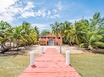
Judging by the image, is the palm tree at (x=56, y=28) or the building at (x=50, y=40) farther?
the palm tree at (x=56, y=28)

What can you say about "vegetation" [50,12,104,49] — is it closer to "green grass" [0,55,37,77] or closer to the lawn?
the lawn

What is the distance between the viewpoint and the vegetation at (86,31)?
17569mm

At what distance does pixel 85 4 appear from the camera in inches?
632

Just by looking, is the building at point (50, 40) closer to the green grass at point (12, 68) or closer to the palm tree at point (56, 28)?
the palm tree at point (56, 28)

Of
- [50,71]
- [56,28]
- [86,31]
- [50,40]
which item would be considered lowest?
[50,71]

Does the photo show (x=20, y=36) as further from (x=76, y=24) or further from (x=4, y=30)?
(x=76, y=24)

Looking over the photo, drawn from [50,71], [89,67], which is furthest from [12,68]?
[89,67]

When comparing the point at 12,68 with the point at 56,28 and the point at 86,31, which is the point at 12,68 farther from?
the point at 56,28

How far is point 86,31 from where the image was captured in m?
20.3

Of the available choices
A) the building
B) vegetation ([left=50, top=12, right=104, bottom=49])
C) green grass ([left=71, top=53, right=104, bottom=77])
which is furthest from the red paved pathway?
the building

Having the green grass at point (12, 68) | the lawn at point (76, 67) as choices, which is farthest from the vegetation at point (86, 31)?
the green grass at point (12, 68)

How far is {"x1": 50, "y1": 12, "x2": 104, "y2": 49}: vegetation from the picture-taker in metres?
17.6

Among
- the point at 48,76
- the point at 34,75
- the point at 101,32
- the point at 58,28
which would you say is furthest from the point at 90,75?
the point at 58,28

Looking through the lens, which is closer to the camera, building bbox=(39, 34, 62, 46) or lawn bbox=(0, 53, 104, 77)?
lawn bbox=(0, 53, 104, 77)
